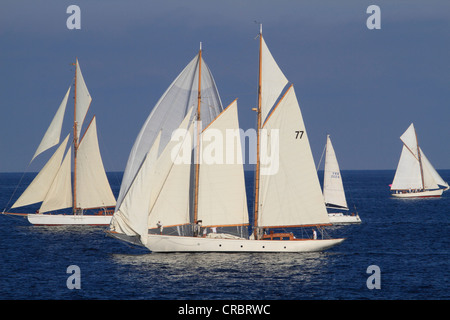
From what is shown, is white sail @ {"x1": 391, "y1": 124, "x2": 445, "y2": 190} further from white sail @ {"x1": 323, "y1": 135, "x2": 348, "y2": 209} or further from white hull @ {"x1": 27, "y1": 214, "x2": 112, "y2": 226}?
white hull @ {"x1": 27, "y1": 214, "x2": 112, "y2": 226}

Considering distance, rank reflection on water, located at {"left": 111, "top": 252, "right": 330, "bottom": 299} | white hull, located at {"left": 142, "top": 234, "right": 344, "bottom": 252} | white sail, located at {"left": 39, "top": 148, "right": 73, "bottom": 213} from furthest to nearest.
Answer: white sail, located at {"left": 39, "top": 148, "right": 73, "bottom": 213} → white hull, located at {"left": 142, "top": 234, "right": 344, "bottom": 252} → reflection on water, located at {"left": 111, "top": 252, "right": 330, "bottom": 299}

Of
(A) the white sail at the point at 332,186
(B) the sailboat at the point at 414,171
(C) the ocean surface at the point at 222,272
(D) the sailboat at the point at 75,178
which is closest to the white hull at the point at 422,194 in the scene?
(B) the sailboat at the point at 414,171

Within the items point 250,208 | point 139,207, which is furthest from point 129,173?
point 250,208

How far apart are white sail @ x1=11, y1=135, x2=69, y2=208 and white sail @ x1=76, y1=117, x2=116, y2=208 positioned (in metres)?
2.78

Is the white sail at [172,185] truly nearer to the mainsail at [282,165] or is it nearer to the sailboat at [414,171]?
the mainsail at [282,165]

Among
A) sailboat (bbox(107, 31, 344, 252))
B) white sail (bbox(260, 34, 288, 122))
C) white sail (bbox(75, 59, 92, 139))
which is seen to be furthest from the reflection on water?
white sail (bbox(75, 59, 92, 139))

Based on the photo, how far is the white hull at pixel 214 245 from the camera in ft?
151

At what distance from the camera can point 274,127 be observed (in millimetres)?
47469

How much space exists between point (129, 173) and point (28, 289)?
36.0 ft

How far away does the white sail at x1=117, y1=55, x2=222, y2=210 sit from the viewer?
1818 inches
